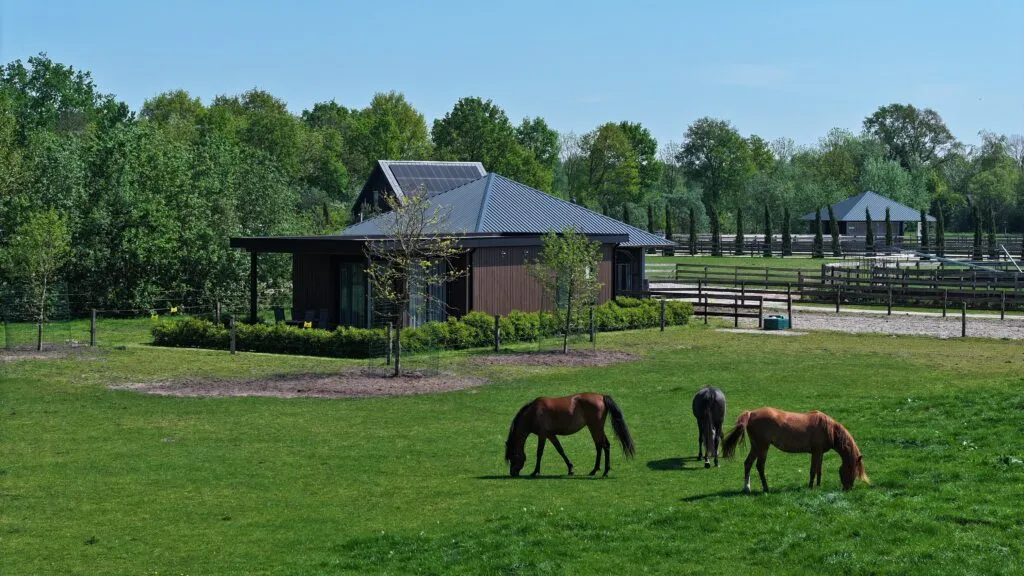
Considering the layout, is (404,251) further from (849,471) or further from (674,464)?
(849,471)

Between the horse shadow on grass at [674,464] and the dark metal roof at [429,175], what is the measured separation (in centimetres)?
4194

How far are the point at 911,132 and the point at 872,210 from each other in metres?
58.6

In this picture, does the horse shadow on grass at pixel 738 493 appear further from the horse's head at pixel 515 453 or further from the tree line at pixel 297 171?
the tree line at pixel 297 171

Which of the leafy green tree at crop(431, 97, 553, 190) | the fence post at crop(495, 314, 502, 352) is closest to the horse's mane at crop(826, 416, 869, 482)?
the fence post at crop(495, 314, 502, 352)

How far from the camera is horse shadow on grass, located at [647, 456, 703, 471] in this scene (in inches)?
683

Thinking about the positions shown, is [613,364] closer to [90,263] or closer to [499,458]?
[499,458]

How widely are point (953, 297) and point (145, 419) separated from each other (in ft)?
136

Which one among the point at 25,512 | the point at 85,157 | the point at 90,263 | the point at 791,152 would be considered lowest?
the point at 25,512

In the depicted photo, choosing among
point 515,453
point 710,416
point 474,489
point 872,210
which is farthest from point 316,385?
point 872,210

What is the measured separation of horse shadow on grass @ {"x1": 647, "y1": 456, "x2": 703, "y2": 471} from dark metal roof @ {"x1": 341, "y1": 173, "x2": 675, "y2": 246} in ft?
81.7

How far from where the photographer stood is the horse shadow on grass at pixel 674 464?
17337mm

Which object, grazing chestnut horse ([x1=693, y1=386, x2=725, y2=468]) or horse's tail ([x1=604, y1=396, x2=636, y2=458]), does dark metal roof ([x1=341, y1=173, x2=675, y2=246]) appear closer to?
grazing chestnut horse ([x1=693, y1=386, x2=725, y2=468])

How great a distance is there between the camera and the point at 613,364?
3195cm

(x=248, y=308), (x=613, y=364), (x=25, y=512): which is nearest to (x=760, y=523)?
(x=25, y=512)
